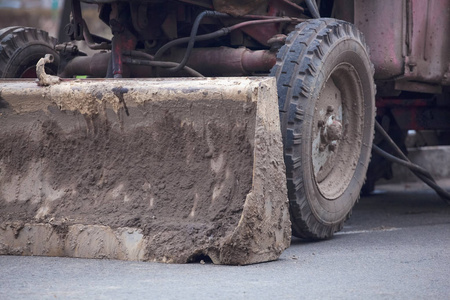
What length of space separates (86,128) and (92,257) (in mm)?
666

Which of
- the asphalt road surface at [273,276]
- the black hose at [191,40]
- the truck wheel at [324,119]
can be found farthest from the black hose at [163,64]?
the asphalt road surface at [273,276]

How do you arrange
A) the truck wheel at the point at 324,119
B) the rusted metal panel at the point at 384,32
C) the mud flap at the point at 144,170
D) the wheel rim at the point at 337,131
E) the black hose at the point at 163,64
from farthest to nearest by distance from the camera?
the rusted metal panel at the point at 384,32 → the black hose at the point at 163,64 → the wheel rim at the point at 337,131 → the truck wheel at the point at 324,119 → the mud flap at the point at 144,170

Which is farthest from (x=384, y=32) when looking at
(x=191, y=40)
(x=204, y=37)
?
(x=191, y=40)

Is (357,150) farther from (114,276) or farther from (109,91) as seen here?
(114,276)

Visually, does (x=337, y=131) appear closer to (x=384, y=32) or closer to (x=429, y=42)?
(x=384, y=32)

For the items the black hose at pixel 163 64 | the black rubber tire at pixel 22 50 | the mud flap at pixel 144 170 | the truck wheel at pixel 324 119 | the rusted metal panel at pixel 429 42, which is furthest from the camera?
the black rubber tire at pixel 22 50

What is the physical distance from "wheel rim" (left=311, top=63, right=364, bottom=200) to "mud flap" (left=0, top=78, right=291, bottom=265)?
642 millimetres

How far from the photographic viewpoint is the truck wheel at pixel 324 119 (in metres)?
3.74

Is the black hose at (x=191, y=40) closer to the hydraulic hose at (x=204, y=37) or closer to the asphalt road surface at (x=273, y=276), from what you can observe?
the hydraulic hose at (x=204, y=37)

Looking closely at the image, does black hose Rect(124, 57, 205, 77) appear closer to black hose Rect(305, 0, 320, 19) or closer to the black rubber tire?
black hose Rect(305, 0, 320, 19)

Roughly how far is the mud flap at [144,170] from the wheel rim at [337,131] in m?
0.64

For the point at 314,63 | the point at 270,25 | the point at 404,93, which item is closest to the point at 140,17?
the point at 270,25

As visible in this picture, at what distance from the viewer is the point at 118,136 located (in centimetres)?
370

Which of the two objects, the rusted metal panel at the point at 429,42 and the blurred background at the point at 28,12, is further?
the blurred background at the point at 28,12
